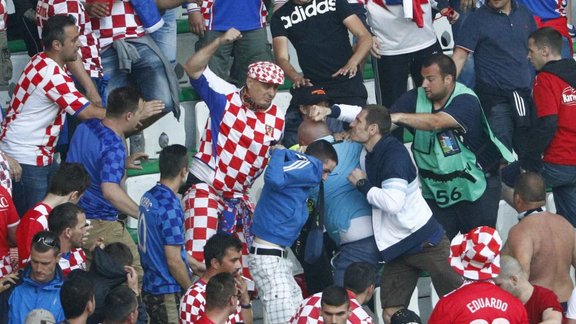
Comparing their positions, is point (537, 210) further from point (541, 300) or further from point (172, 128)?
point (172, 128)

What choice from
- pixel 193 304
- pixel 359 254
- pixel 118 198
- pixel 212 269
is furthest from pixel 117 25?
pixel 193 304

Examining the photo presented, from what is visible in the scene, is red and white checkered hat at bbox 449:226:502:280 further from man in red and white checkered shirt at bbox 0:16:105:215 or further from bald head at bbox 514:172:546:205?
man in red and white checkered shirt at bbox 0:16:105:215

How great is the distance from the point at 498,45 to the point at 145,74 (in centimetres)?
270

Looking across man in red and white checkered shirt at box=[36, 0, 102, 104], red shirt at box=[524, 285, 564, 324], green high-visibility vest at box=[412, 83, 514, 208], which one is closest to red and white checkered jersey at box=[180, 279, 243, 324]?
red shirt at box=[524, 285, 564, 324]

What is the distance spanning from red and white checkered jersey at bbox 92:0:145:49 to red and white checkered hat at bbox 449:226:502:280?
11.3 feet

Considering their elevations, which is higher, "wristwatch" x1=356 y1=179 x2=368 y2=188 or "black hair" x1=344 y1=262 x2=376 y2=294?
"wristwatch" x1=356 y1=179 x2=368 y2=188

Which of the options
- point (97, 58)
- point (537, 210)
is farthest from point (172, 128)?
point (537, 210)

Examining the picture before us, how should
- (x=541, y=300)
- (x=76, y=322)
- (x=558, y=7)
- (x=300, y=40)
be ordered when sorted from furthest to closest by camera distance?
(x=558, y=7)
(x=300, y=40)
(x=541, y=300)
(x=76, y=322)

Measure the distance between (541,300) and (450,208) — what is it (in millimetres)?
1819

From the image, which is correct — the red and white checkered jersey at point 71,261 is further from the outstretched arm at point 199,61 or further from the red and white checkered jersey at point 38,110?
the outstretched arm at point 199,61

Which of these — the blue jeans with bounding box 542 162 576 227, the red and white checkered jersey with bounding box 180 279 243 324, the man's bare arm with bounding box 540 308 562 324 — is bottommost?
the blue jeans with bounding box 542 162 576 227

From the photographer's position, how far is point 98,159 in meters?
10.1

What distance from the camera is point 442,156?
35.8 ft

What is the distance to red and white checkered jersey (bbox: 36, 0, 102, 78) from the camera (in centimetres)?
1098
